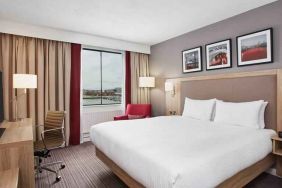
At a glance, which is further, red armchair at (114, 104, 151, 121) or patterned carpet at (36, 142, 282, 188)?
red armchair at (114, 104, 151, 121)

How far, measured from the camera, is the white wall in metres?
3.42

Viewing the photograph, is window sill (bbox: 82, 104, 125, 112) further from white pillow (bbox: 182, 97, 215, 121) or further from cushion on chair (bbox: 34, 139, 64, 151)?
white pillow (bbox: 182, 97, 215, 121)

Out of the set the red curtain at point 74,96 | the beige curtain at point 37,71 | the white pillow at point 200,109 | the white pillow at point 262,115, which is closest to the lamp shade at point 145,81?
the white pillow at point 200,109

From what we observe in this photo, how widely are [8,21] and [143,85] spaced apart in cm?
322

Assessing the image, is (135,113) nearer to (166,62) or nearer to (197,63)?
(166,62)

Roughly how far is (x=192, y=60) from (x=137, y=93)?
191 cm

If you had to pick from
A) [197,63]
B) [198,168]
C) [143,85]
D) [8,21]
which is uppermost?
[8,21]

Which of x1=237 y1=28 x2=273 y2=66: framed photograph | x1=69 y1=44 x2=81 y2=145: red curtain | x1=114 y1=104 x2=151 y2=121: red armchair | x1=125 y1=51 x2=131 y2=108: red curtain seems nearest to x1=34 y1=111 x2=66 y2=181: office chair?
x1=69 y1=44 x2=81 y2=145: red curtain

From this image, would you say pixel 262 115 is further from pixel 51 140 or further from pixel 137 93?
pixel 51 140

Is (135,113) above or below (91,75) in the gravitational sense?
below

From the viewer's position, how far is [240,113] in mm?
2793

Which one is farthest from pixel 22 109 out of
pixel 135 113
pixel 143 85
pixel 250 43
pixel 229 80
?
pixel 250 43

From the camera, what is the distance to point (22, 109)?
3.59 meters

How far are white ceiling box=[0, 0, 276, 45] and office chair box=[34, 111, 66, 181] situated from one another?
1752 mm
